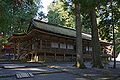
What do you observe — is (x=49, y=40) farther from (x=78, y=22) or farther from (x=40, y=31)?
(x=78, y=22)

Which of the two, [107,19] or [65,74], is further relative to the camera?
[107,19]

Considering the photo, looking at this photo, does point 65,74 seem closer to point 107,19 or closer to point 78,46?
point 78,46

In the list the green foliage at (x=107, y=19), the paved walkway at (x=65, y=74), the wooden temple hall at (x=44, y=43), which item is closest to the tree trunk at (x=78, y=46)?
the paved walkway at (x=65, y=74)

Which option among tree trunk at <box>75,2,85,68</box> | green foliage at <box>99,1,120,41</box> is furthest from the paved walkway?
green foliage at <box>99,1,120,41</box>

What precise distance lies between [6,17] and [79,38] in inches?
482

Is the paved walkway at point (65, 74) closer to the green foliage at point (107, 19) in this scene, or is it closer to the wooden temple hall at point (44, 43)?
the green foliage at point (107, 19)

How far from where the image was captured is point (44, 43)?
94.2 feet

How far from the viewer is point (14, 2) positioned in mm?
9055

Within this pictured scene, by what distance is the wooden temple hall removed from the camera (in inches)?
1069

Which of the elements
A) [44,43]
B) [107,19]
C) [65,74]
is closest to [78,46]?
[65,74]

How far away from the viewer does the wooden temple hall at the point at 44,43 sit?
27156 millimetres

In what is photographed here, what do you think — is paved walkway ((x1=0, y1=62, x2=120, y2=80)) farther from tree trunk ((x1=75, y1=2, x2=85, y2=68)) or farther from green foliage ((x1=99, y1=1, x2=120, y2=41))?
green foliage ((x1=99, y1=1, x2=120, y2=41))

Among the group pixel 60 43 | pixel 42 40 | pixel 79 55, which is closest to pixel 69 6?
pixel 79 55

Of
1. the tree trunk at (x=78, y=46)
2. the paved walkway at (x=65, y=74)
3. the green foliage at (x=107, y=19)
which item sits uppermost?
the green foliage at (x=107, y=19)
